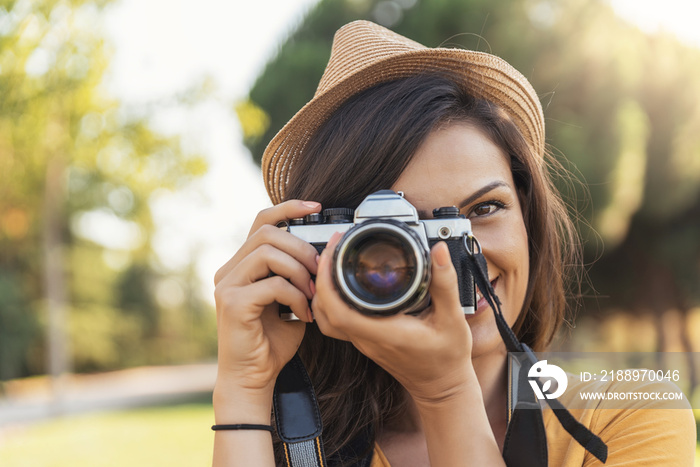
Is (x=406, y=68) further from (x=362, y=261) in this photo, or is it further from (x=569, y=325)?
(x=569, y=325)

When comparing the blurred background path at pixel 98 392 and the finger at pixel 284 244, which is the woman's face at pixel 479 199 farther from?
the blurred background path at pixel 98 392

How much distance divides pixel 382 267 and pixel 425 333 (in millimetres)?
177

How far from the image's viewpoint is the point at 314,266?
154 centimetres

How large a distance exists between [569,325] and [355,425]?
3.39ft

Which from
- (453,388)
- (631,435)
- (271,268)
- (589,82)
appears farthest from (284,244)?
(589,82)

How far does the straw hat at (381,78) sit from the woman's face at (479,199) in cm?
25

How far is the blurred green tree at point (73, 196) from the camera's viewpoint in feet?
17.7

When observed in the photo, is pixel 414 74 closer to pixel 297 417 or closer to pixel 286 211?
pixel 286 211

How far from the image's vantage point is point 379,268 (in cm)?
136

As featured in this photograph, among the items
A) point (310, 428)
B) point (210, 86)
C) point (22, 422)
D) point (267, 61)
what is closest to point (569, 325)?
point (310, 428)

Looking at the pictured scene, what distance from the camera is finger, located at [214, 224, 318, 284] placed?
154cm

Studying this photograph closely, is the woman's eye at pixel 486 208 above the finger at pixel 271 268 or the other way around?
above

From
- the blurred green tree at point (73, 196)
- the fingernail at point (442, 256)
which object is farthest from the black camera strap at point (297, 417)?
the blurred green tree at point (73, 196)

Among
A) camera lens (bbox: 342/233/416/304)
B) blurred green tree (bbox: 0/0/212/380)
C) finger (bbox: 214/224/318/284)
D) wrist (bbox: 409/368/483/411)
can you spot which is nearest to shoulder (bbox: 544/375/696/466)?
wrist (bbox: 409/368/483/411)
